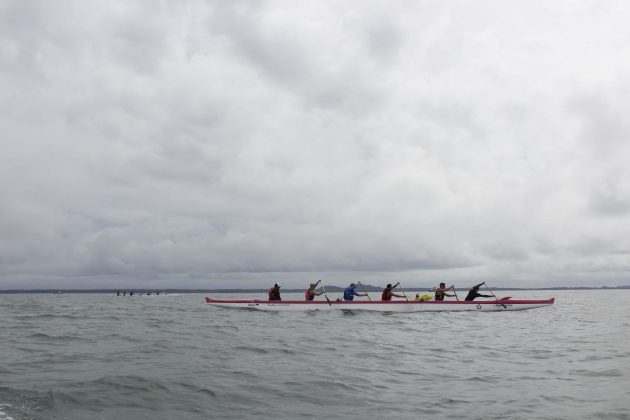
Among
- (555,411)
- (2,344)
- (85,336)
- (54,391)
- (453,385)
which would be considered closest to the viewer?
(555,411)

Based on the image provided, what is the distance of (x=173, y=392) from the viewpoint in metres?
11.1

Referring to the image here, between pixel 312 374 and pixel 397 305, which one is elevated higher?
pixel 397 305

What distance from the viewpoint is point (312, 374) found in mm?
13305

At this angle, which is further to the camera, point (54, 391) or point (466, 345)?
point (466, 345)

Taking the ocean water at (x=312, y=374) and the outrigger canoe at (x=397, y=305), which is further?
the outrigger canoe at (x=397, y=305)

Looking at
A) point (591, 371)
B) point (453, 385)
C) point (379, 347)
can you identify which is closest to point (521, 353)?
point (591, 371)

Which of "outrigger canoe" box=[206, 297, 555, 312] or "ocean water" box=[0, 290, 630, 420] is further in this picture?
"outrigger canoe" box=[206, 297, 555, 312]

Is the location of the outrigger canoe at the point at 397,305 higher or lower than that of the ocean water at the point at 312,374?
higher

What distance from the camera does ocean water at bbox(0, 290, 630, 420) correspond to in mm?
9844

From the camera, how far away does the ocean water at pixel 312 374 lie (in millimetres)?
9844

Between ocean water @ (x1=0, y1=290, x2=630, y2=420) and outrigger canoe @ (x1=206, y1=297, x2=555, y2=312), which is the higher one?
outrigger canoe @ (x1=206, y1=297, x2=555, y2=312)

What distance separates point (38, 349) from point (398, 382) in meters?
13.5

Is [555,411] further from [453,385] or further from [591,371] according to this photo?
[591,371]

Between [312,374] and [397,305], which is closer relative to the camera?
[312,374]
